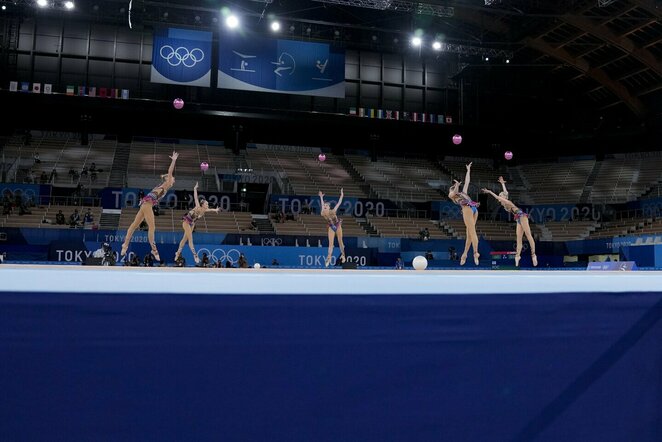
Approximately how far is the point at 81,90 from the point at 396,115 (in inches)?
745

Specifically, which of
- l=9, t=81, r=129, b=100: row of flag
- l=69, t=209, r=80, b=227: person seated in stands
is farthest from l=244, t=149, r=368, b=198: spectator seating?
l=69, t=209, r=80, b=227: person seated in stands

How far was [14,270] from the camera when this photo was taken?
51.4 inches

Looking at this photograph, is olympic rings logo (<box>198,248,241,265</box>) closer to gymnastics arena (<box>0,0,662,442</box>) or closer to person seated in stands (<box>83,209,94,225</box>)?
gymnastics arena (<box>0,0,662,442</box>)

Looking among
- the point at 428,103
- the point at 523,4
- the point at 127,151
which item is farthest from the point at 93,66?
the point at 523,4

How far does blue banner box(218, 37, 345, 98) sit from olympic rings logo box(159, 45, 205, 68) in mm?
1217

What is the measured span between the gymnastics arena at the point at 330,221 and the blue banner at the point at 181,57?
0.14 m

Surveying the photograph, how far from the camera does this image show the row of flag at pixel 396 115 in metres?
36.0

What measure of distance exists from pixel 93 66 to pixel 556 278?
36.9m

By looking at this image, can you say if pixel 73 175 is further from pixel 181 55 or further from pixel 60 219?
pixel 181 55

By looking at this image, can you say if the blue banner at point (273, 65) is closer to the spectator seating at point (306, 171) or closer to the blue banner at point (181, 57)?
the blue banner at point (181, 57)

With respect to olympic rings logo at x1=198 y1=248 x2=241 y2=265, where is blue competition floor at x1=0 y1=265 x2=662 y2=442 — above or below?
below

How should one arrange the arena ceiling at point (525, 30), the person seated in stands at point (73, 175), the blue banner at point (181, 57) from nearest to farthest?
the arena ceiling at point (525, 30) → the person seated in stands at point (73, 175) → the blue banner at point (181, 57)

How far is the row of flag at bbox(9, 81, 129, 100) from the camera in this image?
31.3 m

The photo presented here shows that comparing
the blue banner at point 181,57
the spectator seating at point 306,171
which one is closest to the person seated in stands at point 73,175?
the blue banner at point 181,57
